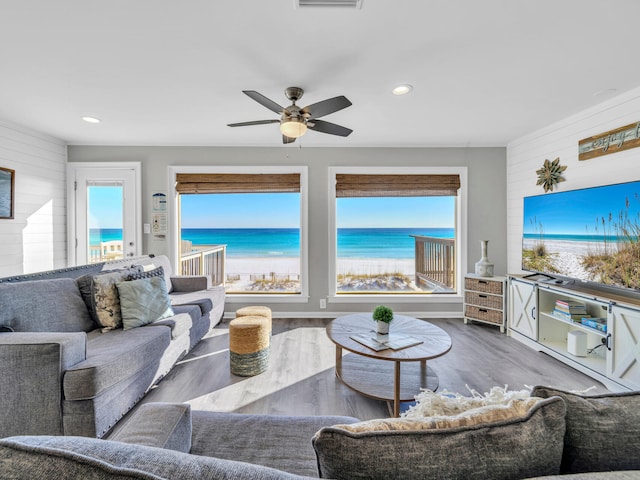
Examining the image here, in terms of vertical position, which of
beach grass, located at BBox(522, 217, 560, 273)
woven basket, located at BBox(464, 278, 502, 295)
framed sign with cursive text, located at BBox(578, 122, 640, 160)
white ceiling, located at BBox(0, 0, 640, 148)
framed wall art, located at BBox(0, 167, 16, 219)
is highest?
white ceiling, located at BBox(0, 0, 640, 148)

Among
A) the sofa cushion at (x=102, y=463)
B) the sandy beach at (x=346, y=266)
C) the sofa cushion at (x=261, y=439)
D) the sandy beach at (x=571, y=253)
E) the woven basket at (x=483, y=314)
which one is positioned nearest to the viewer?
the sofa cushion at (x=102, y=463)

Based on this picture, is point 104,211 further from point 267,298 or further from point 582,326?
point 582,326

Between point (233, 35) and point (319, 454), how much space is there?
2171mm

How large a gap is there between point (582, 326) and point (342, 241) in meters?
3.00

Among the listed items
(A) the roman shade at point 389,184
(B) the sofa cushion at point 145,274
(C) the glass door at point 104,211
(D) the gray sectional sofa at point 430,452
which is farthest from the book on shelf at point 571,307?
(C) the glass door at point 104,211

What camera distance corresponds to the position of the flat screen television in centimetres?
234

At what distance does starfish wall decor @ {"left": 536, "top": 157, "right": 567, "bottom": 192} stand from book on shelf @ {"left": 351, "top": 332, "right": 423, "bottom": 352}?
2.63m

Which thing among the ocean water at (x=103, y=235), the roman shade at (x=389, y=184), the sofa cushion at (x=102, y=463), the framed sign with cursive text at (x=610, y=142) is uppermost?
the framed sign with cursive text at (x=610, y=142)

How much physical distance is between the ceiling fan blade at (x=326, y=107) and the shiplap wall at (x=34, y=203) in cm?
354

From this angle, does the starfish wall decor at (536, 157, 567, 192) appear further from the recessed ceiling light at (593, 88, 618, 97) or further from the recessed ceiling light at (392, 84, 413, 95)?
the recessed ceiling light at (392, 84, 413, 95)

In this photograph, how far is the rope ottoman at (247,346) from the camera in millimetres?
2418

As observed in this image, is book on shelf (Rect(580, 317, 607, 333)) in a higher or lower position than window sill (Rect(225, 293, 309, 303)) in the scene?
higher

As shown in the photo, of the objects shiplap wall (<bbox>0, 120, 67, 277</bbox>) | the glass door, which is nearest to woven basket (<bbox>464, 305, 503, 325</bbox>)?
the glass door

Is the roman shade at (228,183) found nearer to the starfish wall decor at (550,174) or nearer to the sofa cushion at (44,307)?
the sofa cushion at (44,307)
